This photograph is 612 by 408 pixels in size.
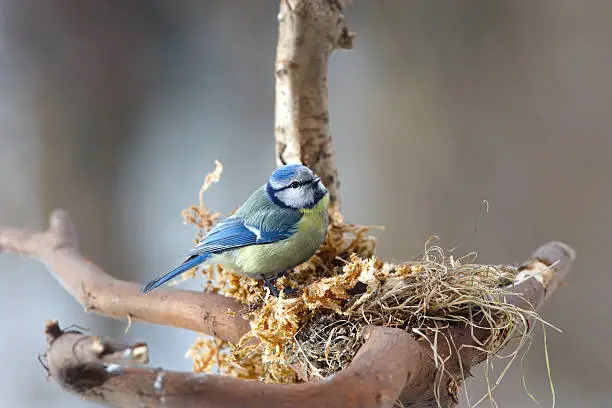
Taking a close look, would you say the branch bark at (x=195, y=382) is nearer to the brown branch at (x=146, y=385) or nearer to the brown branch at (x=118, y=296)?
the brown branch at (x=146, y=385)

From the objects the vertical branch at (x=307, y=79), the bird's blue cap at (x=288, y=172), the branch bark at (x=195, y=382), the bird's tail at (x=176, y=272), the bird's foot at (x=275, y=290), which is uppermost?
the vertical branch at (x=307, y=79)

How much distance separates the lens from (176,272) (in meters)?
1.00

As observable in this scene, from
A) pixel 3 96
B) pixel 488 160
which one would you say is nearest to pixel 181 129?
pixel 3 96

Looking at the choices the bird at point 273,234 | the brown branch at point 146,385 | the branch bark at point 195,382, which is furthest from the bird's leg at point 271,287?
the brown branch at point 146,385

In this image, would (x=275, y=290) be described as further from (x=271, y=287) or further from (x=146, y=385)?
(x=146, y=385)

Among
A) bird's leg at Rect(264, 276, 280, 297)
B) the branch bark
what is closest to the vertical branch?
bird's leg at Rect(264, 276, 280, 297)

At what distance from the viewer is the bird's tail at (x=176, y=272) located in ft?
3.26

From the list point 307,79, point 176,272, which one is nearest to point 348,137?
point 307,79

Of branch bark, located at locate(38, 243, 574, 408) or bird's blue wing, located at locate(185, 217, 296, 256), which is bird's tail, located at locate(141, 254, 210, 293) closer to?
bird's blue wing, located at locate(185, 217, 296, 256)

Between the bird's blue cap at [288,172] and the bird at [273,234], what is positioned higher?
the bird's blue cap at [288,172]

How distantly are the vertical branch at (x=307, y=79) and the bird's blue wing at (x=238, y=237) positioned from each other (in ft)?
0.88

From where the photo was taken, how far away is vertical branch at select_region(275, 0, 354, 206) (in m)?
1.19

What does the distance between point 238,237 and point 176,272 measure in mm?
126

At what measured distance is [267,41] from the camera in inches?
75.6
